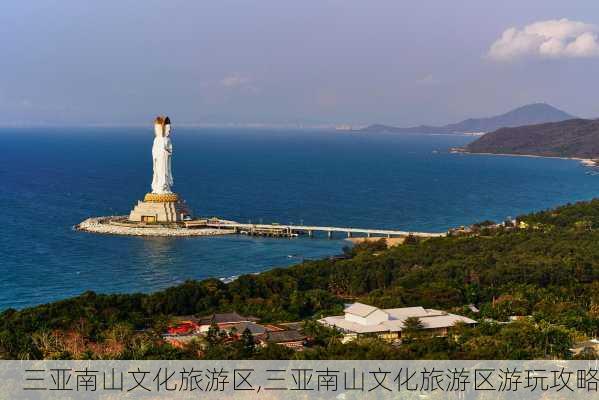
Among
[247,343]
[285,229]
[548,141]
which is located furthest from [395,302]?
[548,141]

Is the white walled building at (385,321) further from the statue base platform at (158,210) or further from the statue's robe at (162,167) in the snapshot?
the statue's robe at (162,167)

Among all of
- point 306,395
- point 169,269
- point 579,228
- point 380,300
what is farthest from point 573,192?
point 306,395

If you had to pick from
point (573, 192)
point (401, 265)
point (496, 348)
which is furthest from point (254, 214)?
point (496, 348)

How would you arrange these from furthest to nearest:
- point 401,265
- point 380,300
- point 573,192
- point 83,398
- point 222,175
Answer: point 222,175 → point 573,192 → point 401,265 → point 380,300 → point 83,398

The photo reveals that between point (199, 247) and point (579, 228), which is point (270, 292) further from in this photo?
point (579, 228)

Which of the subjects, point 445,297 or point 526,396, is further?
point 445,297

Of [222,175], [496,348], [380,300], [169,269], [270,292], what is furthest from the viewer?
[222,175]

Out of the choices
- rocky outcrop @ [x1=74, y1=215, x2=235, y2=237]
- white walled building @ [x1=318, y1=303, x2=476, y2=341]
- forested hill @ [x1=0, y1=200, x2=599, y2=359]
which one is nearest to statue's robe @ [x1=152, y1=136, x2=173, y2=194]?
rocky outcrop @ [x1=74, y1=215, x2=235, y2=237]
